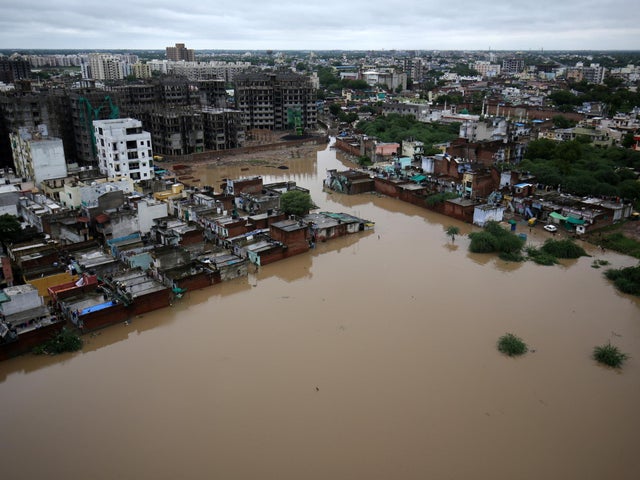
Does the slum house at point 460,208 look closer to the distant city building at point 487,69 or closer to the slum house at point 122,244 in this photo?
the slum house at point 122,244

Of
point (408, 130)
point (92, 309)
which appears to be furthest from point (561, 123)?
point (92, 309)

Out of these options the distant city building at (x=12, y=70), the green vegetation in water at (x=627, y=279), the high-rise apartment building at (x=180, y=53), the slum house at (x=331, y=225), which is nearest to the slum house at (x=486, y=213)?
the slum house at (x=331, y=225)

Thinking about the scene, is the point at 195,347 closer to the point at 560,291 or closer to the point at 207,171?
the point at 560,291

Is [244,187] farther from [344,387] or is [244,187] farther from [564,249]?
[344,387]

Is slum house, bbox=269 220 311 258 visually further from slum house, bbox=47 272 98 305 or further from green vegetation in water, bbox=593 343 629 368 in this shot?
green vegetation in water, bbox=593 343 629 368

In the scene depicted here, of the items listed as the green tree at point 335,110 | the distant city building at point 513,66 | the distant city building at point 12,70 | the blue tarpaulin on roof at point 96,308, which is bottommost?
the blue tarpaulin on roof at point 96,308

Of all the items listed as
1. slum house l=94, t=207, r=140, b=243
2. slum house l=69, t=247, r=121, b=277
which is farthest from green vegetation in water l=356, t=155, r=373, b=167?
slum house l=69, t=247, r=121, b=277

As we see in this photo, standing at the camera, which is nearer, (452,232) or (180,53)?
(452,232)

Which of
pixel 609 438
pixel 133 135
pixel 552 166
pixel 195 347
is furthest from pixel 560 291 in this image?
pixel 133 135
